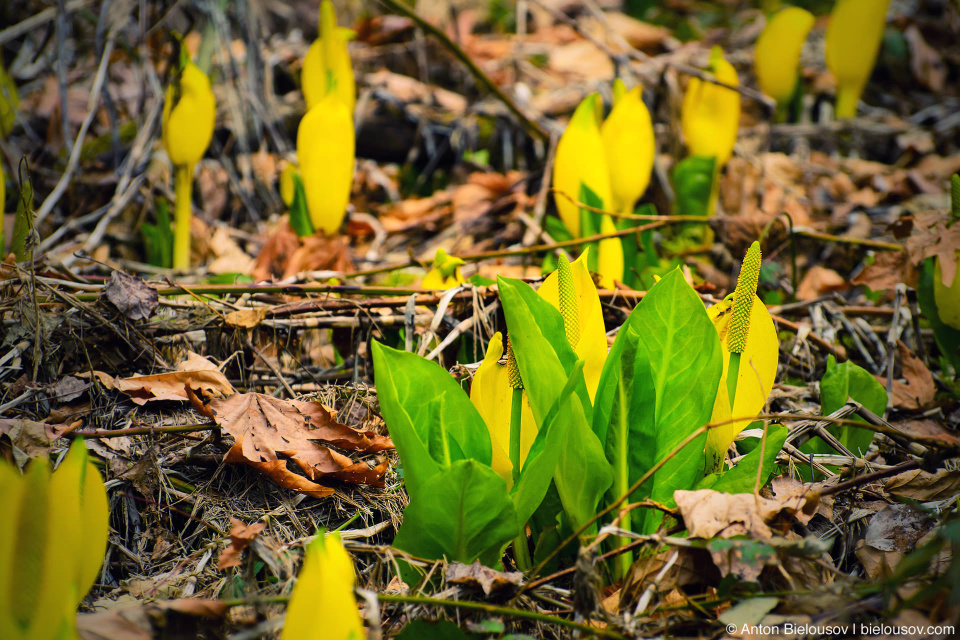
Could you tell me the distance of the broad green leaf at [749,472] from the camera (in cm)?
102

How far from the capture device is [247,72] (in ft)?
8.71

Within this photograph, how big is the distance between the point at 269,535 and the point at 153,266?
5.11ft

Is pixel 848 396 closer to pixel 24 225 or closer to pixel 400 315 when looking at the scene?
pixel 400 315

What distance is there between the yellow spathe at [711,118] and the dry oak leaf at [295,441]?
5.27 feet

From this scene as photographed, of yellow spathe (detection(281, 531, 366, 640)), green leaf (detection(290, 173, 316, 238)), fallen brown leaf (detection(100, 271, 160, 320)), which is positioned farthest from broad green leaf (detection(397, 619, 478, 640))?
green leaf (detection(290, 173, 316, 238))

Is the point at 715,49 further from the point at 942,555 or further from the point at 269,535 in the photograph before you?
the point at 269,535

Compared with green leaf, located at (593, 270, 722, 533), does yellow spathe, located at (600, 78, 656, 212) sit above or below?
above

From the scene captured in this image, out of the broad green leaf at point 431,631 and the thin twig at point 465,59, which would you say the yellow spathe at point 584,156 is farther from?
the broad green leaf at point 431,631

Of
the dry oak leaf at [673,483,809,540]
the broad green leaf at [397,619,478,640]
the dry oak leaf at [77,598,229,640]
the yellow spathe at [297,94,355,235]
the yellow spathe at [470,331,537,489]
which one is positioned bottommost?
the broad green leaf at [397,619,478,640]

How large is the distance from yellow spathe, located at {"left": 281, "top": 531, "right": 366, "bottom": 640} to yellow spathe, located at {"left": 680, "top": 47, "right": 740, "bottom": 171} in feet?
6.49

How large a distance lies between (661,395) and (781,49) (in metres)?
2.08

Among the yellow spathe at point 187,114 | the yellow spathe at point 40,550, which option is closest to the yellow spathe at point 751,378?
the yellow spathe at point 40,550

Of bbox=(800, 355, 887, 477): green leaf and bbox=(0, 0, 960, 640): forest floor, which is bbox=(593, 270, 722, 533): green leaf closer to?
bbox=(0, 0, 960, 640): forest floor

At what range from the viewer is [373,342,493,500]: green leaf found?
0.94 meters
